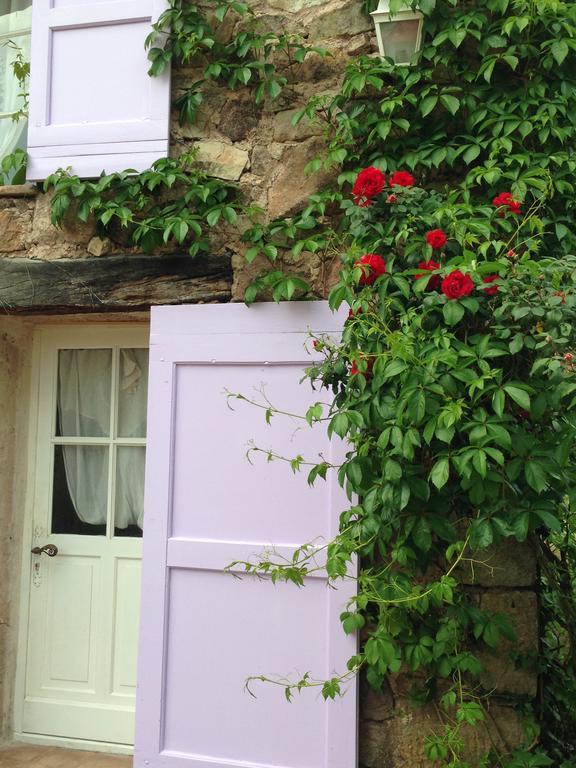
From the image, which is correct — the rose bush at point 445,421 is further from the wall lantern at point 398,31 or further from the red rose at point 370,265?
the wall lantern at point 398,31

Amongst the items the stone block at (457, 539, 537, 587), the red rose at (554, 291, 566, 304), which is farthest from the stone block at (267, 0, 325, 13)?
the stone block at (457, 539, 537, 587)

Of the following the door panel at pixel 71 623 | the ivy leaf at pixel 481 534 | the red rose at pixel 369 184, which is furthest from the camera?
the door panel at pixel 71 623

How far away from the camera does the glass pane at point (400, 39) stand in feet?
9.02

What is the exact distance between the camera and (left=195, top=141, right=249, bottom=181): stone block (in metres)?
3.06

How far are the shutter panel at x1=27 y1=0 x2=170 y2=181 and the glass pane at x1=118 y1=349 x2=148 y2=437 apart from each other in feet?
2.85

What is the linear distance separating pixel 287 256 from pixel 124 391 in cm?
111

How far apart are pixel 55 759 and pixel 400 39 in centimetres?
329

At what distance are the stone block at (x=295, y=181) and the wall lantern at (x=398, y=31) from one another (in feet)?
1.42

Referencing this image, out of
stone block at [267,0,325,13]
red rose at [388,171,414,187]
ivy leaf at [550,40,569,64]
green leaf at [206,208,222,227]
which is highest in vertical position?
stone block at [267,0,325,13]

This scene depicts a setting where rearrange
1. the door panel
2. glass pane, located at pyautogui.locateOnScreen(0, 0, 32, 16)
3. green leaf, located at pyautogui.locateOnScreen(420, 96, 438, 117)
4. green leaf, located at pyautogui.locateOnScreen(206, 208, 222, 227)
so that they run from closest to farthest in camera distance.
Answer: green leaf, located at pyautogui.locateOnScreen(420, 96, 438, 117)
green leaf, located at pyautogui.locateOnScreen(206, 208, 222, 227)
the door panel
glass pane, located at pyautogui.locateOnScreen(0, 0, 32, 16)

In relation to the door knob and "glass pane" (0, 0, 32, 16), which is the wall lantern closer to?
"glass pane" (0, 0, 32, 16)

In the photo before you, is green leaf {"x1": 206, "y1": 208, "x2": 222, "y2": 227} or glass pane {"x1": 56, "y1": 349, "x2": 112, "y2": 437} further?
glass pane {"x1": 56, "y1": 349, "x2": 112, "y2": 437}

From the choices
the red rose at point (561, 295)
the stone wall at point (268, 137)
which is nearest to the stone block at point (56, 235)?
the stone wall at point (268, 137)

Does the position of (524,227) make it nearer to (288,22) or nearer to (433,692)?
(288,22)
